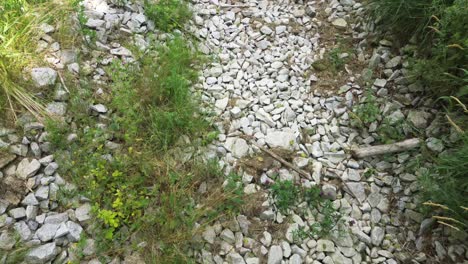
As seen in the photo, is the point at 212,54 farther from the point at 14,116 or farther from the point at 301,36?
the point at 14,116

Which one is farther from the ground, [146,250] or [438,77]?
[438,77]

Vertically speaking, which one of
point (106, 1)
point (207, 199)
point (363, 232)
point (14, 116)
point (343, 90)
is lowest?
point (363, 232)

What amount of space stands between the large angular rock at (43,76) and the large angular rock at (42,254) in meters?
1.42

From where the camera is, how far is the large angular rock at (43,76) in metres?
3.20

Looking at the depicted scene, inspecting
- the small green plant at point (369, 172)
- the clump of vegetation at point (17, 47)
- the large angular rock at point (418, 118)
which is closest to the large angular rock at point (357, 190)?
Answer: the small green plant at point (369, 172)

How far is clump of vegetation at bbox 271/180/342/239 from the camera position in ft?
9.04

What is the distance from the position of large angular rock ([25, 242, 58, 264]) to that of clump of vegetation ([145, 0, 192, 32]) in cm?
244

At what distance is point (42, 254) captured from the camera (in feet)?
8.21

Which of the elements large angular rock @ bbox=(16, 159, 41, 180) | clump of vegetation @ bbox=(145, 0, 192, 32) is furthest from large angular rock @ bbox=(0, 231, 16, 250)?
clump of vegetation @ bbox=(145, 0, 192, 32)

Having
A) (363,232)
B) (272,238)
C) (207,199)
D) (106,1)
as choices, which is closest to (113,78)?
(106,1)

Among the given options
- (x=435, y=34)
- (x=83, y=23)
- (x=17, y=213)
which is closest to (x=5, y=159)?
(x=17, y=213)

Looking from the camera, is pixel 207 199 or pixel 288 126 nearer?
pixel 207 199

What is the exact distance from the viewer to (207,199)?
2842 mm

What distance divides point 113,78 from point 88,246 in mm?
1523
